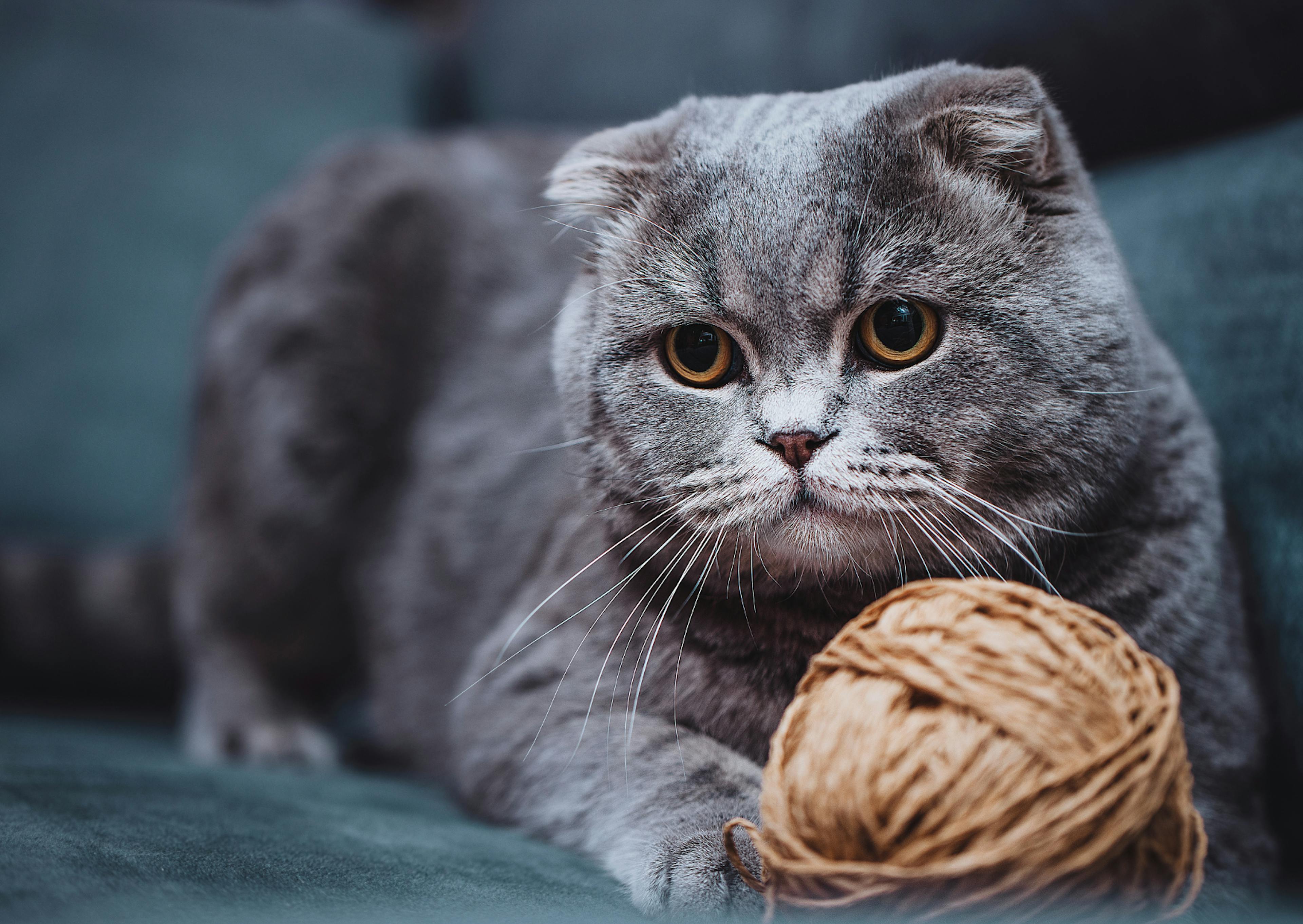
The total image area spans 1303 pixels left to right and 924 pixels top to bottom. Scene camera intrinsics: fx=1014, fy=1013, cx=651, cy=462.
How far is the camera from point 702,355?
97cm

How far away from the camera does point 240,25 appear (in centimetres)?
231

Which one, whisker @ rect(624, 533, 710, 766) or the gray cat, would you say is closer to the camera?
the gray cat

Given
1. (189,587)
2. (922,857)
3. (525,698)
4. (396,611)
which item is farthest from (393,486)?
(922,857)

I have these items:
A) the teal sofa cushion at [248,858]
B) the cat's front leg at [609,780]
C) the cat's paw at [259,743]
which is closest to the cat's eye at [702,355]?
the cat's front leg at [609,780]

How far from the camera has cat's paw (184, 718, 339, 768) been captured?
1632 mm

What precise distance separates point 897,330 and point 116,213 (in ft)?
6.23

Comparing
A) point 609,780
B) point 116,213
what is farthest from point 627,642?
point 116,213

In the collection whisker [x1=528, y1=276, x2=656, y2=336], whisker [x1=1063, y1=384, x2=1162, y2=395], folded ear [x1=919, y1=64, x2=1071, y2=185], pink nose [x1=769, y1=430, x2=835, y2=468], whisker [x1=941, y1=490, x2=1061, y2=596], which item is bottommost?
whisker [x1=941, y1=490, x2=1061, y2=596]

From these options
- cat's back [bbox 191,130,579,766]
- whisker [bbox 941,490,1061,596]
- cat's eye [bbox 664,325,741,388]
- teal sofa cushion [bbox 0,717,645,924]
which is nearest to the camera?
teal sofa cushion [bbox 0,717,645,924]

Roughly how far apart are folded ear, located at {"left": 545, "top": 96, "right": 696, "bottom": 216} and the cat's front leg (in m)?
0.50

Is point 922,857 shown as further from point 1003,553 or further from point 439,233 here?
point 439,233

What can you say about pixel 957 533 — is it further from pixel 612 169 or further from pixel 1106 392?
pixel 612 169

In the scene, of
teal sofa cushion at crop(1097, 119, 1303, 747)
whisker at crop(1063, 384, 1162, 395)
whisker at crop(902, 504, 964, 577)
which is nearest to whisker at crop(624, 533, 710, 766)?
whisker at crop(902, 504, 964, 577)

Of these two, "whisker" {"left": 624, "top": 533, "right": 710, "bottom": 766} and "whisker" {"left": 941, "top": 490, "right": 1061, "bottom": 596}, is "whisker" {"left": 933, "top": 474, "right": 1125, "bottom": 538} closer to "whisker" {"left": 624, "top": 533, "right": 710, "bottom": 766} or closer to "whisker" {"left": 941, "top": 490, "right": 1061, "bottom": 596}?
"whisker" {"left": 941, "top": 490, "right": 1061, "bottom": 596}
